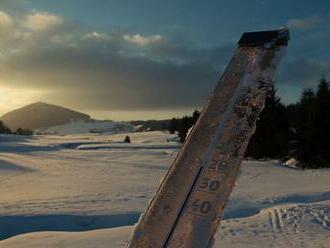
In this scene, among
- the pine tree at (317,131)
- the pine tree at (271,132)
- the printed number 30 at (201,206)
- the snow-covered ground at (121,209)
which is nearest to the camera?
→ the printed number 30 at (201,206)

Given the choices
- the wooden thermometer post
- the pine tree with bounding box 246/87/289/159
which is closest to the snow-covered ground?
the wooden thermometer post

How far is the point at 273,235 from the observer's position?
8414 millimetres

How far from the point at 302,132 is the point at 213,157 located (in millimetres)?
27586

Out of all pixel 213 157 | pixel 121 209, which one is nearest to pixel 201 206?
pixel 213 157

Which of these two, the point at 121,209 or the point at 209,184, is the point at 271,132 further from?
the point at 209,184

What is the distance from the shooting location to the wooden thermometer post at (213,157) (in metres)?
2.44

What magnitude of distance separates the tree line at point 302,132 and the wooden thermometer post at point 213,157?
26.5 m

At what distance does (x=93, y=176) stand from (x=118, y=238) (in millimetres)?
13615

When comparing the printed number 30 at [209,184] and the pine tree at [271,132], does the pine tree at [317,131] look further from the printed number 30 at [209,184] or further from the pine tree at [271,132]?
the printed number 30 at [209,184]

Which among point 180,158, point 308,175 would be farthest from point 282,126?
point 180,158

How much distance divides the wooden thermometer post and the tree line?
87.1ft

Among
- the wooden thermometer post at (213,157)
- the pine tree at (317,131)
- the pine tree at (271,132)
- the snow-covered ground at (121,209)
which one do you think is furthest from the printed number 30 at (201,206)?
the pine tree at (271,132)

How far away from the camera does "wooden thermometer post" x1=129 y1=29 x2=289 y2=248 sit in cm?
244

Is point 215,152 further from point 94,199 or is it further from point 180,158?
point 94,199
